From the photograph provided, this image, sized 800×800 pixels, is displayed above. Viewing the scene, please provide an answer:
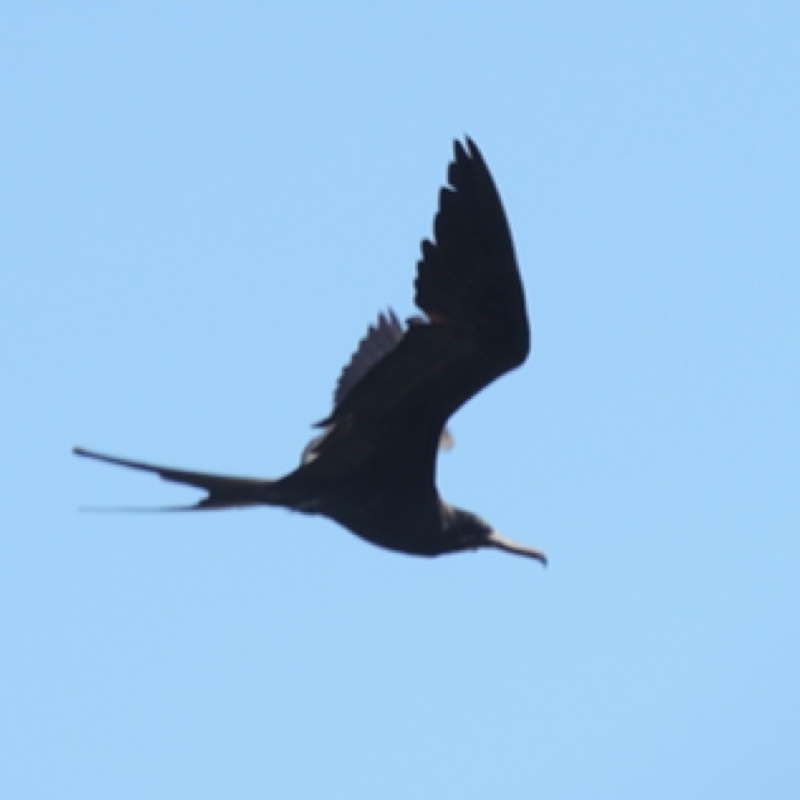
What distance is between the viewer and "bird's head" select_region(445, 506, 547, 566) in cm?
1044

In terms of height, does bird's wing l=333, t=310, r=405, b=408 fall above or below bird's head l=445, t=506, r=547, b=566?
above

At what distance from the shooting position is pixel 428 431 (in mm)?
10000

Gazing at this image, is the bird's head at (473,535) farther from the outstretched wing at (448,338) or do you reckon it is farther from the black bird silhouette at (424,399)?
the outstretched wing at (448,338)

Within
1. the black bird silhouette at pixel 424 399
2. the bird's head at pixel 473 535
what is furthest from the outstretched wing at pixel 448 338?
the bird's head at pixel 473 535

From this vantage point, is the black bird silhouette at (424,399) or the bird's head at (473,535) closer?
the black bird silhouette at (424,399)

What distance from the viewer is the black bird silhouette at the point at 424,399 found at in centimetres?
938

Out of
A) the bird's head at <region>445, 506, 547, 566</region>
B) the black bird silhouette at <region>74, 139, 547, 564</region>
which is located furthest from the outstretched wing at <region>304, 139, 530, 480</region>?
the bird's head at <region>445, 506, 547, 566</region>

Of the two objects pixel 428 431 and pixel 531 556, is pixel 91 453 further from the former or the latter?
pixel 531 556

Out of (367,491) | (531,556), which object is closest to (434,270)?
(367,491)

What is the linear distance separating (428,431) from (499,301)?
0.74 m

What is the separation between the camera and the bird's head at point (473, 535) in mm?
10438

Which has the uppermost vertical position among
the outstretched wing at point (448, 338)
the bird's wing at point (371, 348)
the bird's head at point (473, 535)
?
the bird's wing at point (371, 348)

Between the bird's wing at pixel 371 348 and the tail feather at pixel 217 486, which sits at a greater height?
the bird's wing at pixel 371 348

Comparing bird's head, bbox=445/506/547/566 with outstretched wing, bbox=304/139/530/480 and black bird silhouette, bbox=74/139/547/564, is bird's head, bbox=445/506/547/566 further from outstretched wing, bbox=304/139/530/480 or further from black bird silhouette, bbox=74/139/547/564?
outstretched wing, bbox=304/139/530/480
